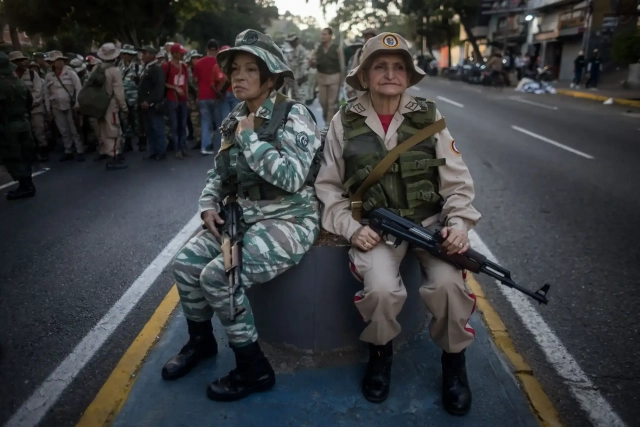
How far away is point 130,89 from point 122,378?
7.14 metres

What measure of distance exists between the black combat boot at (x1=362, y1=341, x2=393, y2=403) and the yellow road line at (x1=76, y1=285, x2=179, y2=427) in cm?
118

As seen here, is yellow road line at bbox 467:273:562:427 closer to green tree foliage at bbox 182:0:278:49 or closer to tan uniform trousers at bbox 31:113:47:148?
tan uniform trousers at bbox 31:113:47:148

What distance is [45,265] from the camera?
4328 millimetres

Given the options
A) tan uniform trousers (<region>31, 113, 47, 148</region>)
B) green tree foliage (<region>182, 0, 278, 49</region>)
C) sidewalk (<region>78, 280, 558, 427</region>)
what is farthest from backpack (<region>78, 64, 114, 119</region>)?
green tree foliage (<region>182, 0, 278, 49</region>)

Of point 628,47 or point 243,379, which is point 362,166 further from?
point 628,47

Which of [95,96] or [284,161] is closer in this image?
[284,161]

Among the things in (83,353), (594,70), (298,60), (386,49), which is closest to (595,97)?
(594,70)

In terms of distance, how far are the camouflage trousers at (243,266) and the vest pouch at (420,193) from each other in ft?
1.65

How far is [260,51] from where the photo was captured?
2.58 meters

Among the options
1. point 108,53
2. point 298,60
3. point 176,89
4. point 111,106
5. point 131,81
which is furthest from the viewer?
point 298,60

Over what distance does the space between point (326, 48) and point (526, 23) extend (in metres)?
35.2

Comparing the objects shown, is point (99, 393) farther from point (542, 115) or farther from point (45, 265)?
point (542, 115)

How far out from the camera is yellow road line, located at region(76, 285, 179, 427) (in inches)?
95.7

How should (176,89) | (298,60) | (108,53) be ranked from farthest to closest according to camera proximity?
(298,60) → (176,89) → (108,53)
